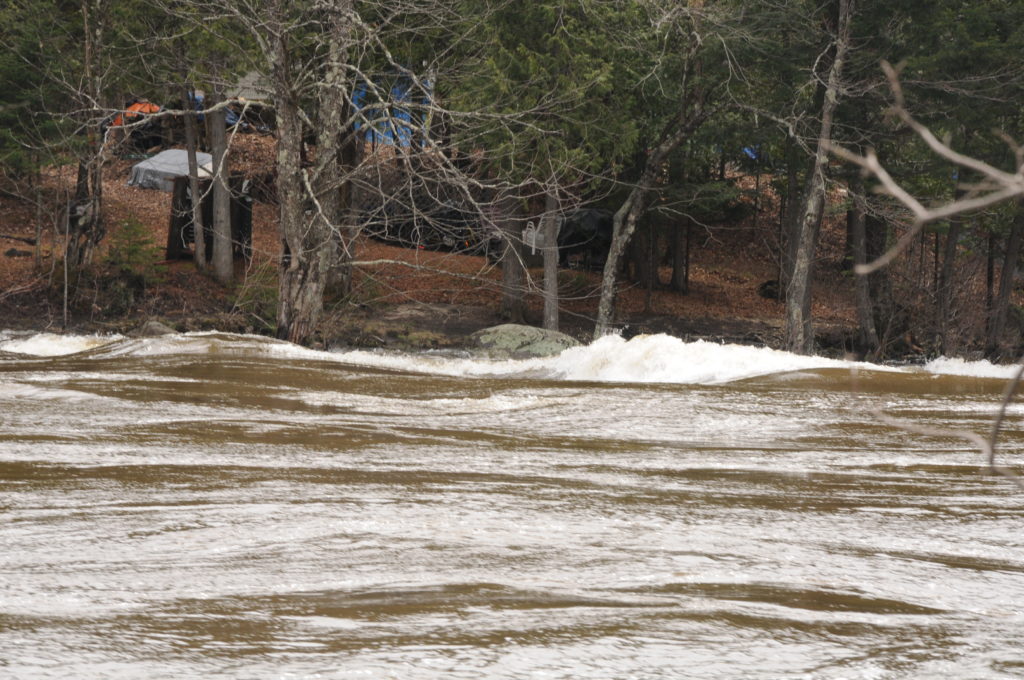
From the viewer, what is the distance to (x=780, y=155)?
31688mm

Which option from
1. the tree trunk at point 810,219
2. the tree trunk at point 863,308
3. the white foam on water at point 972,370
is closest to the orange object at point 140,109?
the tree trunk at point 810,219

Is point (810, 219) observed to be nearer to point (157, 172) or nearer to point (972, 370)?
point (972, 370)

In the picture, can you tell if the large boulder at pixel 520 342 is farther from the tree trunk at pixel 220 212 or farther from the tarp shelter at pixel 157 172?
the tarp shelter at pixel 157 172

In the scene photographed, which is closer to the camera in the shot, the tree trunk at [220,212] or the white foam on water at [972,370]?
the white foam on water at [972,370]

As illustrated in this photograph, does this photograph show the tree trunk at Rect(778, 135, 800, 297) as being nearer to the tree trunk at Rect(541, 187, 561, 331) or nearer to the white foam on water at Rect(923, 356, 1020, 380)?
the tree trunk at Rect(541, 187, 561, 331)

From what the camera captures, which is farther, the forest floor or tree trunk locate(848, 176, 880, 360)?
tree trunk locate(848, 176, 880, 360)

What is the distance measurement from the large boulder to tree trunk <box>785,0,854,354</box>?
4683 mm

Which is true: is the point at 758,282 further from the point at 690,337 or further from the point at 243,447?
the point at 243,447

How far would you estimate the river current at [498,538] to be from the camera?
11.9 ft

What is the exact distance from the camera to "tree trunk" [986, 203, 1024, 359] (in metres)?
25.6

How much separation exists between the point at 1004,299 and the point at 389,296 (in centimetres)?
1420

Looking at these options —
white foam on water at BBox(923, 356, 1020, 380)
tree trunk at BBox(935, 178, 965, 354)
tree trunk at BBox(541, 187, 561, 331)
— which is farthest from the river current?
tree trunk at BBox(541, 187, 561, 331)

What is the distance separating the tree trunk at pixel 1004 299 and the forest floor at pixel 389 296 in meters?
3.44

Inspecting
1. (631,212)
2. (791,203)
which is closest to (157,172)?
(631,212)
